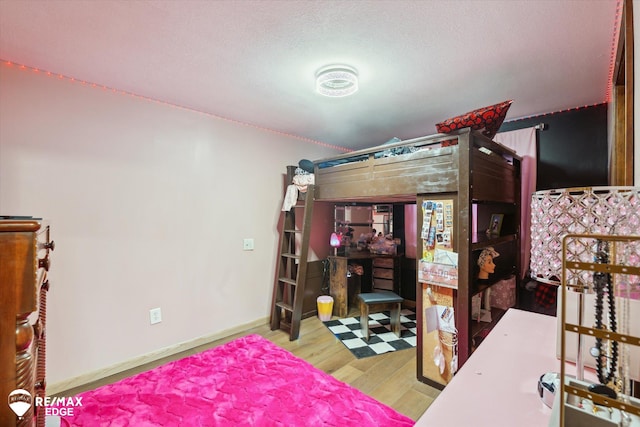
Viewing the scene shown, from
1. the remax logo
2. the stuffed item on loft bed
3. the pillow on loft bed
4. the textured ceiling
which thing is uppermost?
the textured ceiling

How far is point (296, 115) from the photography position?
Result: 107 inches

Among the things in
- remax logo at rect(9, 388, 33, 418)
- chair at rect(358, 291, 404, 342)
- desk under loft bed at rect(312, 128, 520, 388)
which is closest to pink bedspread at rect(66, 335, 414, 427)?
desk under loft bed at rect(312, 128, 520, 388)

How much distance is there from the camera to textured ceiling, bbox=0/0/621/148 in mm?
1305

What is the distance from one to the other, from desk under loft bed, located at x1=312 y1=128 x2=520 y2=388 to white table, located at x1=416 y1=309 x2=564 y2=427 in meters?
0.63

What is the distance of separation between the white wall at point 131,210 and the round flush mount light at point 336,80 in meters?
1.38

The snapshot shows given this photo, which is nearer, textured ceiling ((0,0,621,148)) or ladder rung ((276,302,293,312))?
textured ceiling ((0,0,621,148))

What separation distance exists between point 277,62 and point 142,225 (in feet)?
5.72

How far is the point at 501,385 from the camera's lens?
35.0 inches

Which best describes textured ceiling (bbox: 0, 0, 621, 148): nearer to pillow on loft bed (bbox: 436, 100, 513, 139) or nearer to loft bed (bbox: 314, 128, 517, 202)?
pillow on loft bed (bbox: 436, 100, 513, 139)

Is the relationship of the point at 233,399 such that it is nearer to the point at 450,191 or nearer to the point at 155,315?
the point at 155,315

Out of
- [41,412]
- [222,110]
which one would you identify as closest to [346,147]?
[222,110]

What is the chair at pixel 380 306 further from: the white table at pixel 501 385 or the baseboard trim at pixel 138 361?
the white table at pixel 501 385

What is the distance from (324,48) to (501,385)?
5.70 feet

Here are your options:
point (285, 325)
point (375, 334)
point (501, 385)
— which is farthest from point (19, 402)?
point (375, 334)
